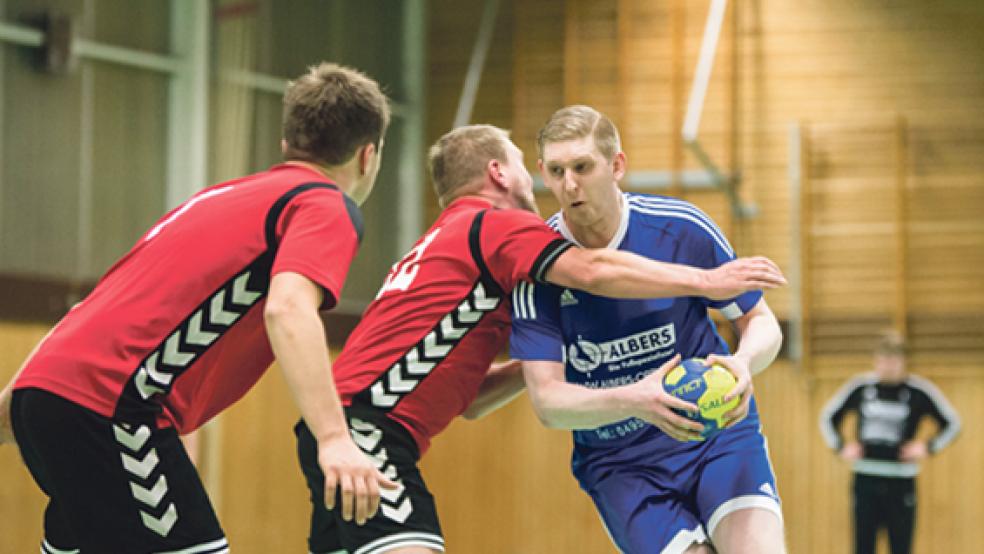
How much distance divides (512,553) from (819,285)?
370 cm

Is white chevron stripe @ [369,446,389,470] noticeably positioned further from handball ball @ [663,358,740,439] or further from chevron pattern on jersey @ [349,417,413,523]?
handball ball @ [663,358,740,439]

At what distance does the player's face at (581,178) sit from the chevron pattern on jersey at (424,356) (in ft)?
1.56

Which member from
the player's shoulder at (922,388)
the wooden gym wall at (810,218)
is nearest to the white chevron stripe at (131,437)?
the wooden gym wall at (810,218)

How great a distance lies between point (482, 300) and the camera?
395 centimetres

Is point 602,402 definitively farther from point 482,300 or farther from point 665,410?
point 482,300

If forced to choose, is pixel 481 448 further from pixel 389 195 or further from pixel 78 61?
pixel 78 61

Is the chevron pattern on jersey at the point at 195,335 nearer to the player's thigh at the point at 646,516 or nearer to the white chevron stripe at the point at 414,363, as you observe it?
the white chevron stripe at the point at 414,363

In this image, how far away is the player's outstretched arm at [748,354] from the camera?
3797 mm

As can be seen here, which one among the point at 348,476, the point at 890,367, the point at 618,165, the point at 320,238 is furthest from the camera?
the point at 890,367

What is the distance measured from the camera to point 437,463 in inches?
481

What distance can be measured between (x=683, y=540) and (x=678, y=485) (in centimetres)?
20

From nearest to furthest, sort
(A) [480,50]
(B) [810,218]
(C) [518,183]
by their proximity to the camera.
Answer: (C) [518,183] → (B) [810,218] → (A) [480,50]

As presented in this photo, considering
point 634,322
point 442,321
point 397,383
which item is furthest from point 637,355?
point 397,383

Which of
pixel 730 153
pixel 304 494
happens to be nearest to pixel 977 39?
pixel 730 153
